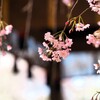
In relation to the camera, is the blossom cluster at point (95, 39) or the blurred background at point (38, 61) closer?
the blossom cluster at point (95, 39)

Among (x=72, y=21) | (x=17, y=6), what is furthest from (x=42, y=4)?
(x=72, y=21)

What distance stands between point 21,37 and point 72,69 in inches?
18.6

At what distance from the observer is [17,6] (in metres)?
2.11

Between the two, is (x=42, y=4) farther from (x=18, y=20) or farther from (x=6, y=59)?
(x=6, y=59)

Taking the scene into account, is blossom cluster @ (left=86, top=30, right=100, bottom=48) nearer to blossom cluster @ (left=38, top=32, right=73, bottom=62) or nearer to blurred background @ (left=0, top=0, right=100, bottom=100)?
blossom cluster @ (left=38, top=32, right=73, bottom=62)

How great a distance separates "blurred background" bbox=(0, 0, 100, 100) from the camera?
1853 millimetres

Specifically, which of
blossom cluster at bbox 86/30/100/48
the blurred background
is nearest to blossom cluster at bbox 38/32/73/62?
blossom cluster at bbox 86/30/100/48

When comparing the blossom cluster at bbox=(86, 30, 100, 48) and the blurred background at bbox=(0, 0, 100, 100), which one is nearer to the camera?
the blossom cluster at bbox=(86, 30, 100, 48)

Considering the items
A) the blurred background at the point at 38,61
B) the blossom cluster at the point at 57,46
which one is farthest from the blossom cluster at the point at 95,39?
the blurred background at the point at 38,61

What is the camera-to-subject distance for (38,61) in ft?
6.93

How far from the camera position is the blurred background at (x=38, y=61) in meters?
1.85

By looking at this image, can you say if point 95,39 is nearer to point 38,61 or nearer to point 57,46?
point 57,46

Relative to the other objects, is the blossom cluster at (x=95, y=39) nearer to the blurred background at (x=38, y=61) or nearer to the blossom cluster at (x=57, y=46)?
the blossom cluster at (x=57, y=46)

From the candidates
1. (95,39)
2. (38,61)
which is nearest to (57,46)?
(95,39)
